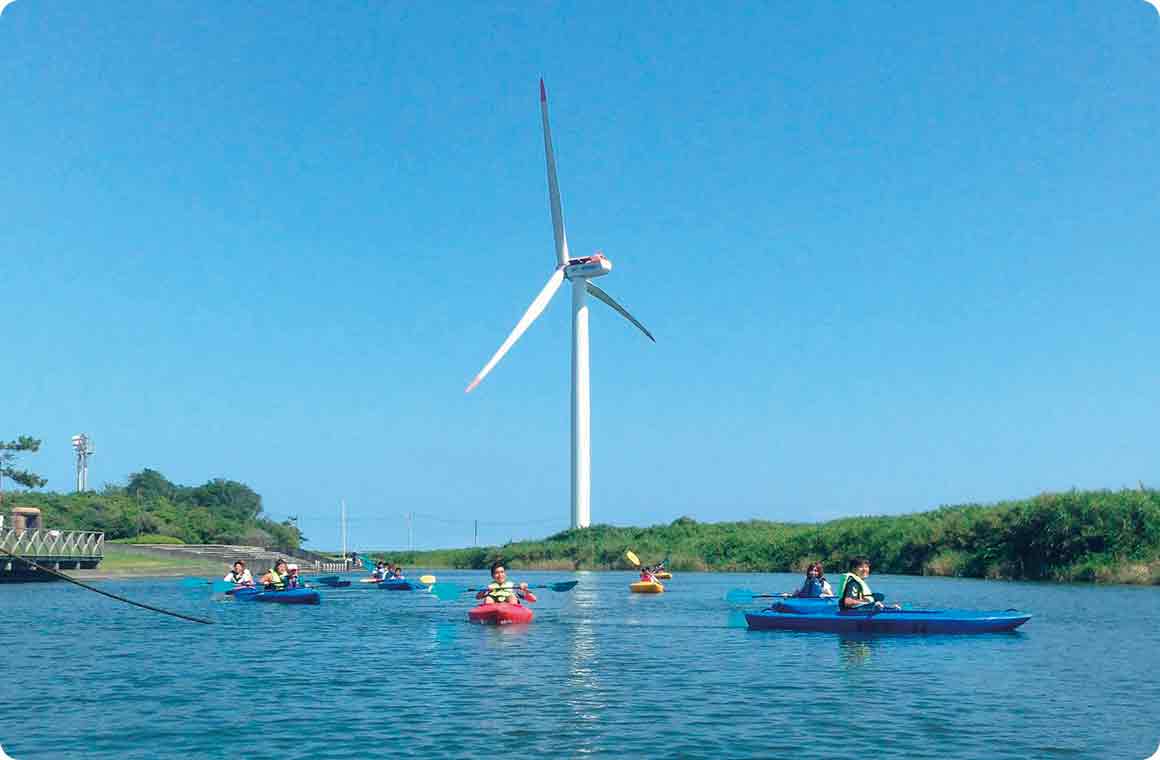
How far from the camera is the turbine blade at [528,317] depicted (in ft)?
203

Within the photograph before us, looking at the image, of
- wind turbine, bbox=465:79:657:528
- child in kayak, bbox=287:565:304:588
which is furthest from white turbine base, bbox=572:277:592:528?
child in kayak, bbox=287:565:304:588

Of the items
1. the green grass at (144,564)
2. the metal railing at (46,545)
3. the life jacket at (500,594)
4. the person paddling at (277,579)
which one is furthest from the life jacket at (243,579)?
the green grass at (144,564)

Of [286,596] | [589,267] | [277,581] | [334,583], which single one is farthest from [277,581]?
[589,267]

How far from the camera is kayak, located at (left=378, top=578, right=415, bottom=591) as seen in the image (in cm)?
5028

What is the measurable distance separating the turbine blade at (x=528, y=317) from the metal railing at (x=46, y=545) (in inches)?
942

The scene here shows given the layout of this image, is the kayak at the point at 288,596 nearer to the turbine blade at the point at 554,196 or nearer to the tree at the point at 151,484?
the turbine blade at the point at 554,196

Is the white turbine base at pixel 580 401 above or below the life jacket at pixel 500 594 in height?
above

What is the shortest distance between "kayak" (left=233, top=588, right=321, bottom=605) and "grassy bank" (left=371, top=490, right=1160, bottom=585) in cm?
3328

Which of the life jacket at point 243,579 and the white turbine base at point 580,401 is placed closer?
the life jacket at point 243,579

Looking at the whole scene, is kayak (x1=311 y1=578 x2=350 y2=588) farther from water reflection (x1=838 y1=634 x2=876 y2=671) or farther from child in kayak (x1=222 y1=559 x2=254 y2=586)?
water reflection (x1=838 y1=634 x2=876 y2=671)

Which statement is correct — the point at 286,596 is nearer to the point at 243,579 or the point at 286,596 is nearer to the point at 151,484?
the point at 243,579

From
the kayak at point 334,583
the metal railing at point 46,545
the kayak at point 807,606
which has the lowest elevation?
the kayak at point 334,583

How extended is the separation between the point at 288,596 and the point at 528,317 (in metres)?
32.9

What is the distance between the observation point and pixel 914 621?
26.3 m
